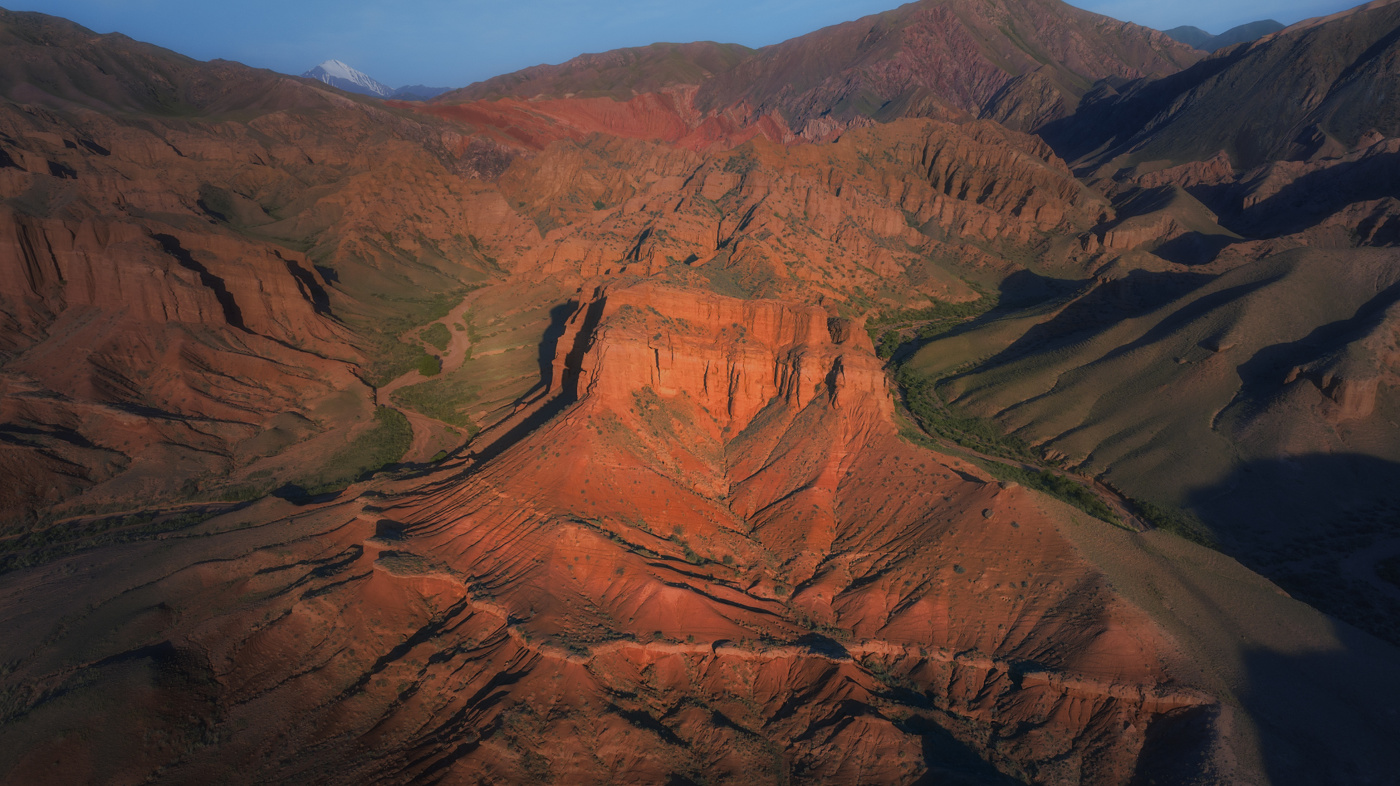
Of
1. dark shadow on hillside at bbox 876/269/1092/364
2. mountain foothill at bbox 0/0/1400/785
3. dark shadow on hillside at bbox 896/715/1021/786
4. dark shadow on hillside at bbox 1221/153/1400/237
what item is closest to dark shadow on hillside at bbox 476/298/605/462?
mountain foothill at bbox 0/0/1400/785

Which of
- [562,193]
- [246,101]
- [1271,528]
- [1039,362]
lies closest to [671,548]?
[1271,528]

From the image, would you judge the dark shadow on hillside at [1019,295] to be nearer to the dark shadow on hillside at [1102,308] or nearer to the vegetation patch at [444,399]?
the dark shadow on hillside at [1102,308]

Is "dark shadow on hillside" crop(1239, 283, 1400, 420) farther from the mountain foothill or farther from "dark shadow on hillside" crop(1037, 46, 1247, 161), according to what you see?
"dark shadow on hillside" crop(1037, 46, 1247, 161)

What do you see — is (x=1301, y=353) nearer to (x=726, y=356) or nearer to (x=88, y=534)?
(x=726, y=356)

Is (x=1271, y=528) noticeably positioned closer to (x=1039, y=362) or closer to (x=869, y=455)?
(x=1039, y=362)

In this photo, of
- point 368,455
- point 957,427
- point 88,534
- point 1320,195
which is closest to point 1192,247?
point 1320,195

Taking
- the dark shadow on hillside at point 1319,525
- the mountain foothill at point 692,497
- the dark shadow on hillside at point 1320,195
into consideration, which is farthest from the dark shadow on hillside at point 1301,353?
the dark shadow on hillside at point 1320,195

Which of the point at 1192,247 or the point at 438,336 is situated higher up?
the point at 1192,247
